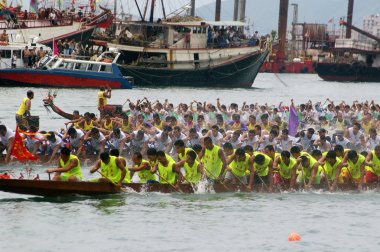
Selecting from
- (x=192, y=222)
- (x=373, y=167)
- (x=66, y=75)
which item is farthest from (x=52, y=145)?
(x=66, y=75)

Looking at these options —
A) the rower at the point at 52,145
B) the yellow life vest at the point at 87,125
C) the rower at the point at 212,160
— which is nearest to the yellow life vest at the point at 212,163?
the rower at the point at 212,160

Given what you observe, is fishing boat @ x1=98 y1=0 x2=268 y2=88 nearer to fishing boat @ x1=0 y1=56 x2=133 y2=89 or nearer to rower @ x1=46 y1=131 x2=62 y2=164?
fishing boat @ x1=0 y1=56 x2=133 y2=89

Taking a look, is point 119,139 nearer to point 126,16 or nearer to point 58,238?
point 58,238

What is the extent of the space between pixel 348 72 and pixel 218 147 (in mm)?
71251

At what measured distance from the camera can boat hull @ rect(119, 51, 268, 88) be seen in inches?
2414

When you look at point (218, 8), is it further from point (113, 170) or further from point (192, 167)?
point (113, 170)

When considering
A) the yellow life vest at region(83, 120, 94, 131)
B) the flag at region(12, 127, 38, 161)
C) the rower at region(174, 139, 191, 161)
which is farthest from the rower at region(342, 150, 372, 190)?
the yellow life vest at region(83, 120, 94, 131)

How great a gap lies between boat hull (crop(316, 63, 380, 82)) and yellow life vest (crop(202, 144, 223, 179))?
71315 millimetres

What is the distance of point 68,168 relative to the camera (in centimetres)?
2002

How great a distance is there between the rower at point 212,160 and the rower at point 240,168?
0.19 m

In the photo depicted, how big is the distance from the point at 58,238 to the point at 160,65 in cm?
4414

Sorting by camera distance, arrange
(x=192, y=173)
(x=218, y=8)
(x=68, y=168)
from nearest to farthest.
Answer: (x=68, y=168) → (x=192, y=173) → (x=218, y=8)

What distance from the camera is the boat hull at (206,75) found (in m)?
61.3

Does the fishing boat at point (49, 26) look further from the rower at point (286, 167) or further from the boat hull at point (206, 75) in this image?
the rower at point (286, 167)
